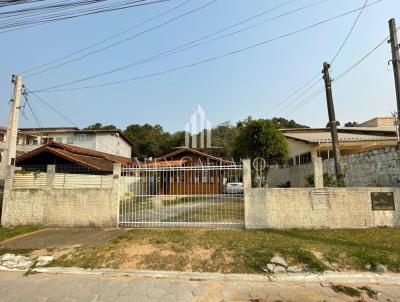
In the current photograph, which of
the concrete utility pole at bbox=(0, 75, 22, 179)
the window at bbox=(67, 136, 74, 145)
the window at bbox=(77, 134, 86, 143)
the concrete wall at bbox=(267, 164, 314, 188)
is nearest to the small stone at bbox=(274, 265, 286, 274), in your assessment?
the concrete utility pole at bbox=(0, 75, 22, 179)

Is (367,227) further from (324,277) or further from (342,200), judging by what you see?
(324,277)

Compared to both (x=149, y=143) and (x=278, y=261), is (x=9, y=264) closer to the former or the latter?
(x=278, y=261)

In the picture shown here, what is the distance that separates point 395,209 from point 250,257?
515 centimetres

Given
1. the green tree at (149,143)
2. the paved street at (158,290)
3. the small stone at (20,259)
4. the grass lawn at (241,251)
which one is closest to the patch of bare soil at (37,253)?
the small stone at (20,259)

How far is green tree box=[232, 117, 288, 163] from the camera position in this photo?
1756 cm

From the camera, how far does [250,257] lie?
6.09m

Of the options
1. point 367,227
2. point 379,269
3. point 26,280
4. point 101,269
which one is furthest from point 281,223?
point 26,280

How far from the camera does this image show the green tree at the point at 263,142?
1756 centimetres

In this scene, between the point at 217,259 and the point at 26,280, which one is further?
the point at 217,259

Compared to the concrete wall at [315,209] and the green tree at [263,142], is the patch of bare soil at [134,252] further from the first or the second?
the green tree at [263,142]

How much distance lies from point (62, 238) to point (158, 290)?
14.8ft

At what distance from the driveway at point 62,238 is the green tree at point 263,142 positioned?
1099 centimetres

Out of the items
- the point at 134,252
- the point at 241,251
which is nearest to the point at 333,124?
the point at 241,251

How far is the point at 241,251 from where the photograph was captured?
21.0 feet
